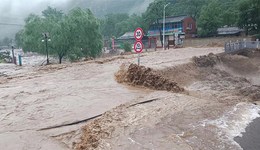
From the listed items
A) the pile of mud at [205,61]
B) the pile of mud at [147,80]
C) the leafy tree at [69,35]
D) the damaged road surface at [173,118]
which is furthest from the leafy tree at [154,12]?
the pile of mud at [147,80]

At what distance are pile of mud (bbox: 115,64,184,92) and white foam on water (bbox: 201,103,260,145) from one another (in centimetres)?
251

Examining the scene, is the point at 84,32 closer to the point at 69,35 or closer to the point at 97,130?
the point at 69,35

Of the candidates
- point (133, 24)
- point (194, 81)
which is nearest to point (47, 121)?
point (194, 81)

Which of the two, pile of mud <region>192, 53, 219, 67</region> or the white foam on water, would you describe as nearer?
the white foam on water

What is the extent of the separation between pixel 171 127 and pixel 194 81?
25.0 ft

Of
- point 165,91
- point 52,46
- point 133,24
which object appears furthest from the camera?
point 133,24

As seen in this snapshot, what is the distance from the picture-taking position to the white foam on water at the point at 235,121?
676 centimetres

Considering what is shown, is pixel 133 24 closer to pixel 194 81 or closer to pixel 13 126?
pixel 194 81

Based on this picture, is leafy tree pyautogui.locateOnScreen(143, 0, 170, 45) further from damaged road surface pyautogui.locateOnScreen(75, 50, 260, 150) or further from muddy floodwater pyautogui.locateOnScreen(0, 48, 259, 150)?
muddy floodwater pyautogui.locateOnScreen(0, 48, 259, 150)

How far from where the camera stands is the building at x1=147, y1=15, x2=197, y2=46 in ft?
160

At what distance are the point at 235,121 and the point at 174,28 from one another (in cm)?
4475

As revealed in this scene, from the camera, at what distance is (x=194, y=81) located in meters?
14.0

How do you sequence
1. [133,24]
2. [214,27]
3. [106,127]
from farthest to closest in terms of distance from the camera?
[133,24], [214,27], [106,127]

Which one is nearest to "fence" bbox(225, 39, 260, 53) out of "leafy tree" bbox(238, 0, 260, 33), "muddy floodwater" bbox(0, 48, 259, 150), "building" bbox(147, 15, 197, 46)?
"leafy tree" bbox(238, 0, 260, 33)
